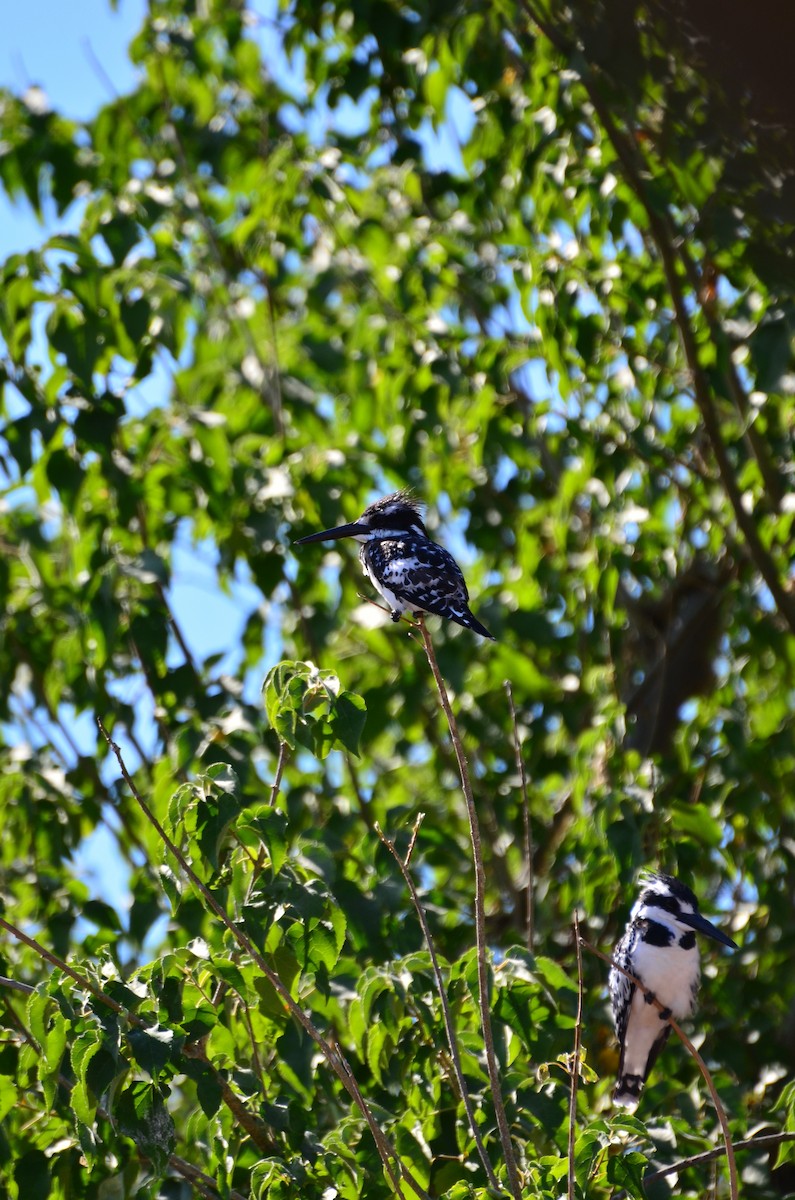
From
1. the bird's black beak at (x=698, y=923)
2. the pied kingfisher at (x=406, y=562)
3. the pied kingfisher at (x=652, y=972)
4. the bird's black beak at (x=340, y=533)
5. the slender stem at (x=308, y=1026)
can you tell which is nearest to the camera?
the slender stem at (x=308, y=1026)

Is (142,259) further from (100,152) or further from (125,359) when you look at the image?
(100,152)

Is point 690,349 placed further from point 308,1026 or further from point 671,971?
point 308,1026

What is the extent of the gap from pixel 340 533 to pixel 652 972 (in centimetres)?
161

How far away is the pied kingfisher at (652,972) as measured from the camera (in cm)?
385

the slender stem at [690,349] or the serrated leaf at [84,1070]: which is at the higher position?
the slender stem at [690,349]

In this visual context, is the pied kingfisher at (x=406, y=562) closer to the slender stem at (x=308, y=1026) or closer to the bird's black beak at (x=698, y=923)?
the bird's black beak at (x=698, y=923)

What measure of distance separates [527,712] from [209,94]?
9.81 ft

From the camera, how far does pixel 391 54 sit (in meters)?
5.17

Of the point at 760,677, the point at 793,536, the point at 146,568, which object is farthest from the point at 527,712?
the point at 146,568

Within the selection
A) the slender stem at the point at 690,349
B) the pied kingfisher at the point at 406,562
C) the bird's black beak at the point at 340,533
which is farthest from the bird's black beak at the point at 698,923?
the bird's black beak at the point at 340,533

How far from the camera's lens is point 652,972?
4098mm

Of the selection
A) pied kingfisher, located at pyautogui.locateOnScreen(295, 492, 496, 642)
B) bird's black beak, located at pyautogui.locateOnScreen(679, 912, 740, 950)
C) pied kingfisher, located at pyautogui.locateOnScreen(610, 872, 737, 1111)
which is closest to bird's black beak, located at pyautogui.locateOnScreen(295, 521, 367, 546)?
pied kingfisher, located at pyautogui.locateOnScreen(295, 492, 496, 642)

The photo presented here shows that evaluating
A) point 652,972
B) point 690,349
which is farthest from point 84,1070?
point 690,349

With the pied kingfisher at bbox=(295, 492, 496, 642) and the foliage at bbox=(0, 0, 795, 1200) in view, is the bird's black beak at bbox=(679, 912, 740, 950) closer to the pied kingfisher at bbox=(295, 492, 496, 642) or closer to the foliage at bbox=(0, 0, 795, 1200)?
the foliage at bbox=(0, 0, 795, 1200)
